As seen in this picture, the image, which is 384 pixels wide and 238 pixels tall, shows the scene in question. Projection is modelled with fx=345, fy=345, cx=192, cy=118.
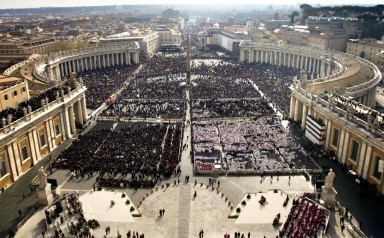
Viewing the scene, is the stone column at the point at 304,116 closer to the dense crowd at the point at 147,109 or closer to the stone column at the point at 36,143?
the dense crowd at the point at 147,109

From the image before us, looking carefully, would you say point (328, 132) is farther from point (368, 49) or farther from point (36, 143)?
point (368, 49)

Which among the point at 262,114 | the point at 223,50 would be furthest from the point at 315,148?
the point at 223,50

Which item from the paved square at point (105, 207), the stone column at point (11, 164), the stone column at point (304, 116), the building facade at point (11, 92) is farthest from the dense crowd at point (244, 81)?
the stone column at point (11, 164)

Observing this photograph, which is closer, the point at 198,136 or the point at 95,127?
the point at 198,136

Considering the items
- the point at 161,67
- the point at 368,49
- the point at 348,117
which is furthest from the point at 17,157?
the point at 368,49

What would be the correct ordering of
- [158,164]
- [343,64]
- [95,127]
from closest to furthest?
1. [158,164]
2. [95,127]
3. [343,64]

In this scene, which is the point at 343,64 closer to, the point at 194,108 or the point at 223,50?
the point at 194,108
